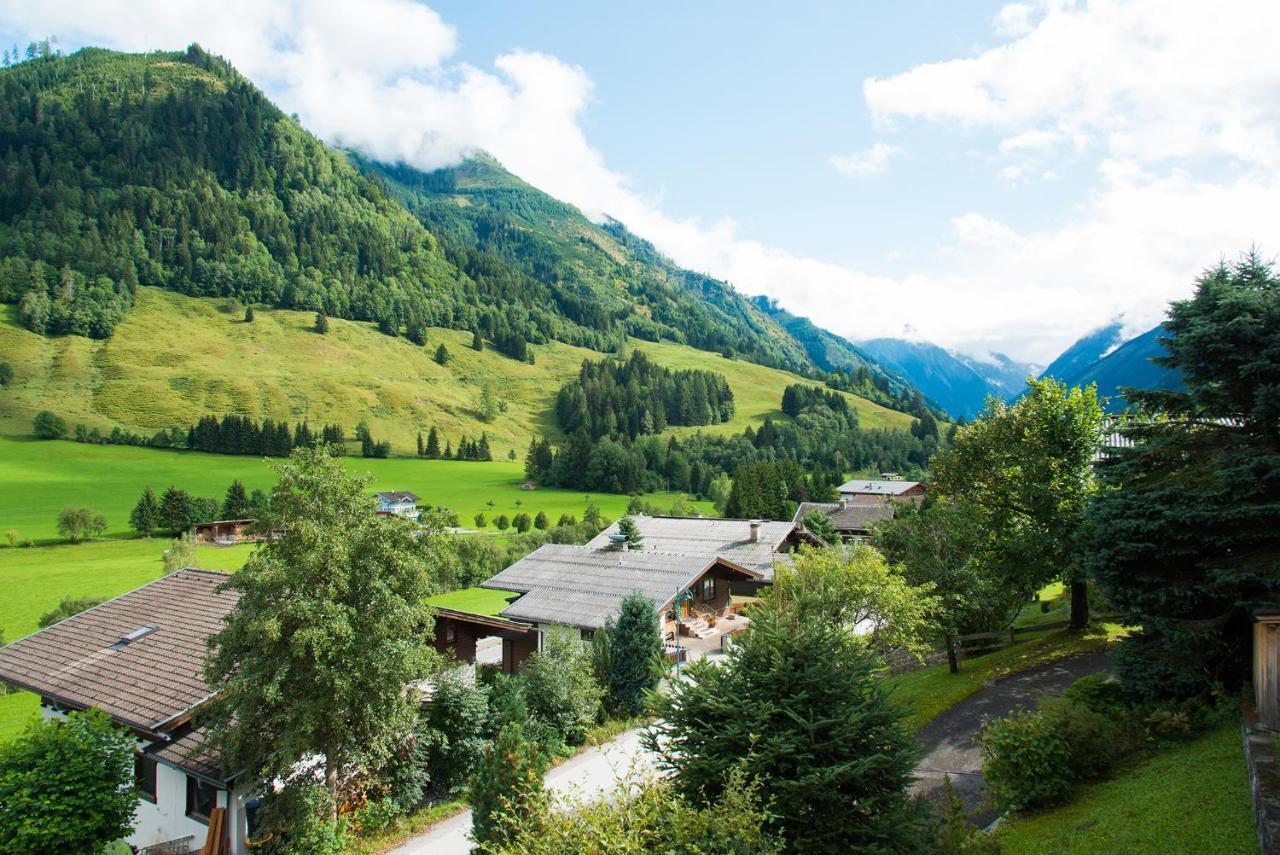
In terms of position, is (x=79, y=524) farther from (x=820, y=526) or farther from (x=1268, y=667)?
(x=1268, y=667)

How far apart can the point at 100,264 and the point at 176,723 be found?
22231cm

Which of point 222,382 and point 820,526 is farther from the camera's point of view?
point 222,382

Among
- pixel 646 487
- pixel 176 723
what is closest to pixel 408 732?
pixel 176 723

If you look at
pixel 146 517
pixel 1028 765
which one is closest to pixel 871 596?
pixel 1028 765

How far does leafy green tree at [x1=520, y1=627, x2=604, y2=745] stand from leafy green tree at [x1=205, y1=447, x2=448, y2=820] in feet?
26.0

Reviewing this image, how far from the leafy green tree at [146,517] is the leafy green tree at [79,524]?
340 cm

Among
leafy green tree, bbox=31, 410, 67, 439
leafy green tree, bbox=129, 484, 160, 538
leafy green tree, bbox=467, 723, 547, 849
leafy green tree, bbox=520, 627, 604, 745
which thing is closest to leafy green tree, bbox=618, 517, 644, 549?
leafy green tree, bbox=520, 627, 604, 745

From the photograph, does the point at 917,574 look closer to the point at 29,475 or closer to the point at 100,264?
the point at 29,475

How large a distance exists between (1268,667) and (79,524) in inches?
3989

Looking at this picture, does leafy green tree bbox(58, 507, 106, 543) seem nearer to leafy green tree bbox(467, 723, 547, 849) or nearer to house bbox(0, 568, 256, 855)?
house bbox(0, 568, 256, 855)

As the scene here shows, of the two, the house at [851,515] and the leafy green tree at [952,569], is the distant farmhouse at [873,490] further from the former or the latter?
the leafy green tree at [952,569]

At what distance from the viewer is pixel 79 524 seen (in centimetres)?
8150

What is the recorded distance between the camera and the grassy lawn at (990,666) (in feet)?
77.7

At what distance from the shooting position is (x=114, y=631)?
1019 inches
